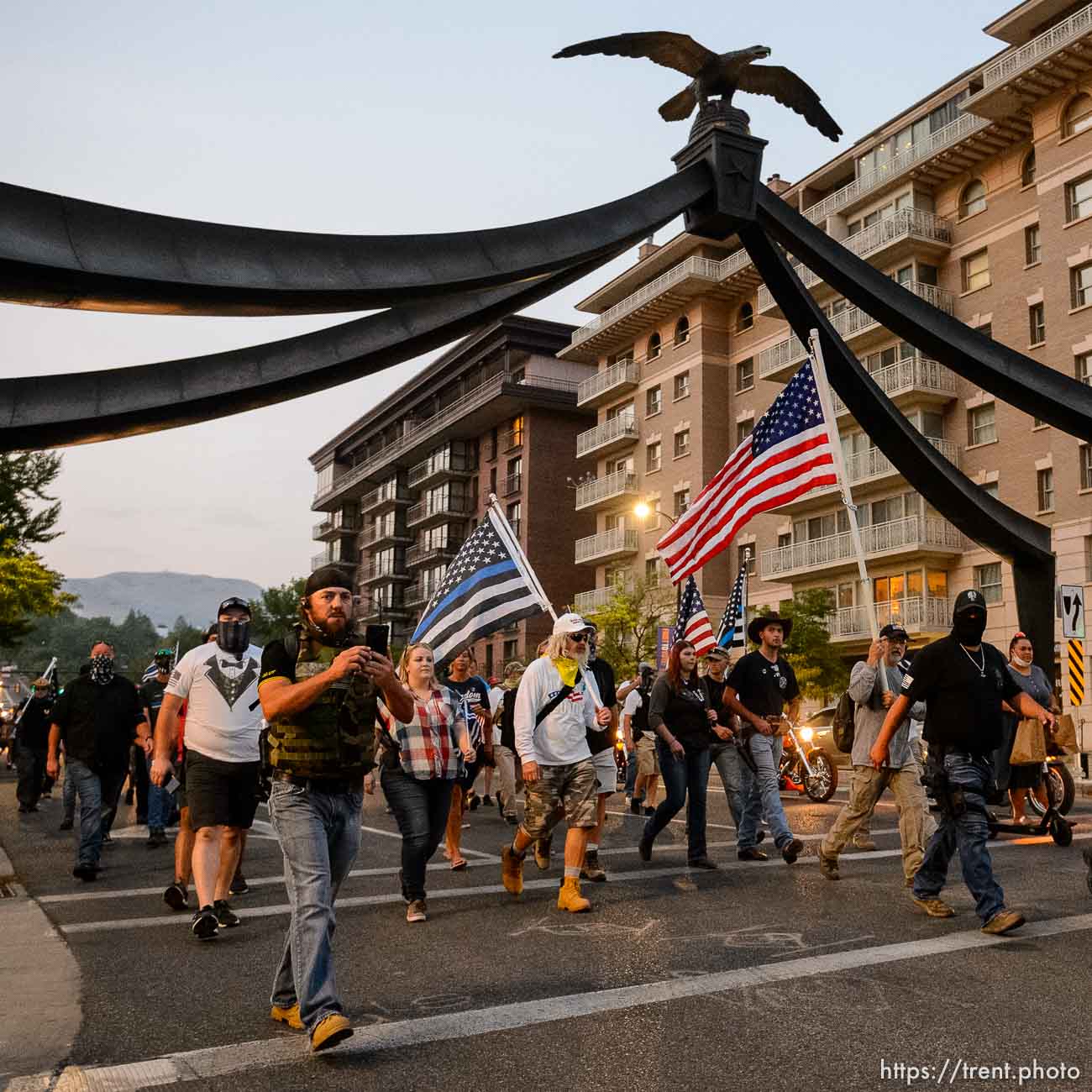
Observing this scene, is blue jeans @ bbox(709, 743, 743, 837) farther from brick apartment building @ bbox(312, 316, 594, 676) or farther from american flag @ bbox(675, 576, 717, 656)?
brick apartment building @ bbox(312, 316, 594, 676)

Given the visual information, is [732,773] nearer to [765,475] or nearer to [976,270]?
[765,475]

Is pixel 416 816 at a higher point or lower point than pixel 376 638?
lower

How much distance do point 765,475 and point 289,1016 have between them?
8320 millimetres

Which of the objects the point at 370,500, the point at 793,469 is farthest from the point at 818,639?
the point at 370,500

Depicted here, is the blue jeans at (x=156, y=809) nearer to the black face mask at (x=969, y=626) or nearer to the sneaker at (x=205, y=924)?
the sneaker at (x=205, y=924)

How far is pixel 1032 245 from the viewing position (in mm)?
36969

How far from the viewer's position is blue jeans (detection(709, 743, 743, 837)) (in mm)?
10086

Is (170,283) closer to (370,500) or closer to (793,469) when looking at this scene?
(793,469)

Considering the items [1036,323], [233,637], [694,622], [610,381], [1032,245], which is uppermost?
[610,381]

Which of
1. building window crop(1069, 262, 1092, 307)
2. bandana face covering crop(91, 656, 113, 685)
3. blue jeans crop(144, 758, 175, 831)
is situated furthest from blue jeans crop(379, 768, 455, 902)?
building window crop(1069, 262, 1092, 307)

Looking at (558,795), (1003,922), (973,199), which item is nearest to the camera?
(1003,922)

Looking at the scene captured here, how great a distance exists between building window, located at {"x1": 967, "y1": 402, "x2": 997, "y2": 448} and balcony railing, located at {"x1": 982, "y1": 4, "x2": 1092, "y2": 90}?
405 inches

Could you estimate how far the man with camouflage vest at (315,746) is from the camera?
4.56 m

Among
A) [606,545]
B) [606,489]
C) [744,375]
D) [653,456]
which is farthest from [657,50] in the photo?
[606,489]
